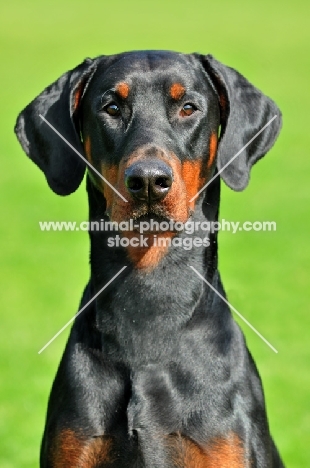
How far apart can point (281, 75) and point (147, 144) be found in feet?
73.2

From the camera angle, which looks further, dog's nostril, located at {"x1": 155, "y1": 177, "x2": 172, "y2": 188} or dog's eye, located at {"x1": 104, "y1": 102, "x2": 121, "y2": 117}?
dog's eye, located at {"x1": 104, "y1": 102, "x2": 121, "y2": 117}

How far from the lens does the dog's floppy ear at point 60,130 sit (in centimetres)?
490

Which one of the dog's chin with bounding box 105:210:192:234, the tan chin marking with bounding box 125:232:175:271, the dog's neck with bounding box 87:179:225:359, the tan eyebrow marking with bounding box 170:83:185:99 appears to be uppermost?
the tan eyebrow marking with bounding box 170:83:185:99

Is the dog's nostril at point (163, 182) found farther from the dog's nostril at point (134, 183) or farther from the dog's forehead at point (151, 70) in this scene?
the dog's forehead at point (151, 70)

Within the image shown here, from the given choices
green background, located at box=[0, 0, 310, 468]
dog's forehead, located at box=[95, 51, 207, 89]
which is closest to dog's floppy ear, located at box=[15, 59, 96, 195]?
dog's forehead, located at box=[95, 51, 207, 89]

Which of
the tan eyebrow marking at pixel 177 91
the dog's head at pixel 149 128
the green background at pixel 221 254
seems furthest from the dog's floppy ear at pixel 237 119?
the green background at pixel 221 254

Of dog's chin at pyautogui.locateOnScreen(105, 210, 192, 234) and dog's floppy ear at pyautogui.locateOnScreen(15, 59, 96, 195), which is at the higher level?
dog's floppy ear at pyautogui.locateOnScreen(15, 59, 96, 195)

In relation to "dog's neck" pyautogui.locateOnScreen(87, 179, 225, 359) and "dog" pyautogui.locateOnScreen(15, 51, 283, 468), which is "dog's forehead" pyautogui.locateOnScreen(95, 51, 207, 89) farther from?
"dog's neck" pyautogui.locateOnScreen(87, 179, 225, 359)

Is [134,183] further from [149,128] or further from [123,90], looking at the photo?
[123,90]

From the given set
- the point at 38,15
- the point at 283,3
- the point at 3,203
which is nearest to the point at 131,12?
the point at 38,15

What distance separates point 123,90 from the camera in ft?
15.6

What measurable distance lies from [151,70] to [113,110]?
26cm

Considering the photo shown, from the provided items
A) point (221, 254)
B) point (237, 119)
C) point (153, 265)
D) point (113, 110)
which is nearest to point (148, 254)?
point (153, 265)

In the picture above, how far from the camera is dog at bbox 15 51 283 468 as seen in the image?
4434 millimetres
